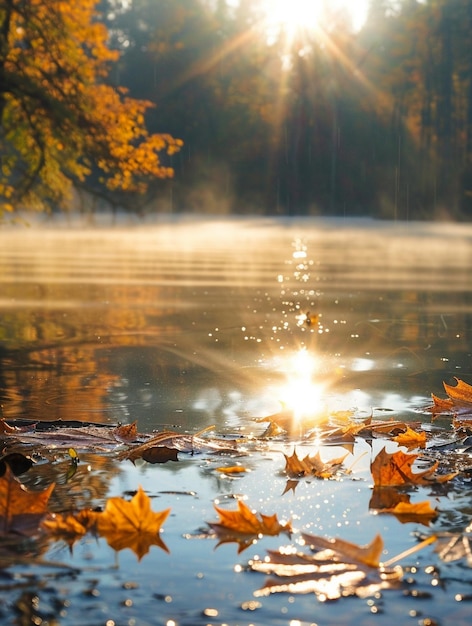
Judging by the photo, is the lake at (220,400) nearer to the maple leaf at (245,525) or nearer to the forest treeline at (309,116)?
the maple leaf at (245,525)

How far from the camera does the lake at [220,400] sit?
8.63 ft

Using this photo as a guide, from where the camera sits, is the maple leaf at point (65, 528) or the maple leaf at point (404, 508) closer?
the maple leaf at point (65, 528)

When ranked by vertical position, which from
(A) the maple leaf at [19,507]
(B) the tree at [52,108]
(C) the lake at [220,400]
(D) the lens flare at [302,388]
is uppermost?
(B) the tree at [52,108]

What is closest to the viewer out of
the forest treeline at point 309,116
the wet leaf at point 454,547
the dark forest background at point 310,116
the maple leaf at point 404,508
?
the wet leaf at point 454,547

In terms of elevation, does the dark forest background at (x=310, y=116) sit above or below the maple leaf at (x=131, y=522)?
above

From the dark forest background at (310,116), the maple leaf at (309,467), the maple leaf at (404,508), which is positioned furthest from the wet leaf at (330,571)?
the dark forest background at (310,116)

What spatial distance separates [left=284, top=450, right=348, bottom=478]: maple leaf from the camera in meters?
3.90

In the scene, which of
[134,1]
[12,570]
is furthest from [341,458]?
[134,1]

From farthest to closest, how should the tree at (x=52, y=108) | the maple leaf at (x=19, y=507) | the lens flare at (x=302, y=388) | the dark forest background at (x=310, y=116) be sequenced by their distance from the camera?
the dark forest background at (x=310, y=116), the tree at (x=52, y=108), the lens flare at (x=302, y=388), the maple leaf at (x=19, y=507)

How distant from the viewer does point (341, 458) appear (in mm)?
4031


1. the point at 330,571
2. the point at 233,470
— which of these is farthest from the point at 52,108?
the point at 330,571

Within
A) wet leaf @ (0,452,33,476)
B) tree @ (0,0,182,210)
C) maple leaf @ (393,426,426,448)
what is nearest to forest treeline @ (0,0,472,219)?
tree @ (0,0,182,210)

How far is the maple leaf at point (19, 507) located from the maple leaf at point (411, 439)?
1.72 m

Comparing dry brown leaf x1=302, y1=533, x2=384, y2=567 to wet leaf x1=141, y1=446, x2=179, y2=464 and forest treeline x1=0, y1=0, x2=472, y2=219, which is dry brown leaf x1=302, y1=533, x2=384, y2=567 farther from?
forest treeline x1=0, y1=0, x2=472, y2=219
